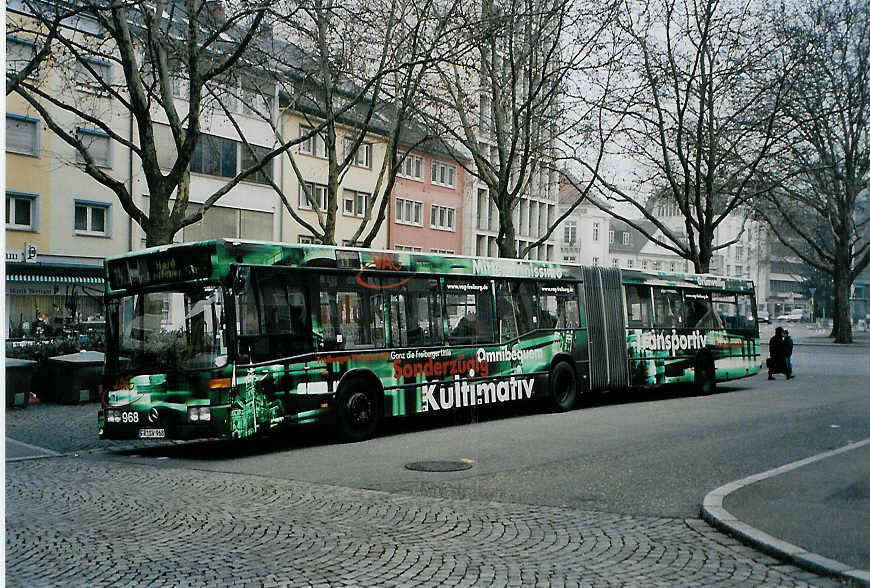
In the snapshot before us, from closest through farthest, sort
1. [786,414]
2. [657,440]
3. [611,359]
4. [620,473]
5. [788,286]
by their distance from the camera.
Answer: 1. [620,473]
2. [657,440]
3. [786,414]
4. [611,359]
5. [788,286]

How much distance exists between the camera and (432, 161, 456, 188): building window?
61.7m

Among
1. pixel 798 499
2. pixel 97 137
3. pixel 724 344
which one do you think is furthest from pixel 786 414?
pixel 97 137

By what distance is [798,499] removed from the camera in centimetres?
869

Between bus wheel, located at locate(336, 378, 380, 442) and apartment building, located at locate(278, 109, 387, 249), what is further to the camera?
apartment building, located at locate(278, 109, 387, 249)

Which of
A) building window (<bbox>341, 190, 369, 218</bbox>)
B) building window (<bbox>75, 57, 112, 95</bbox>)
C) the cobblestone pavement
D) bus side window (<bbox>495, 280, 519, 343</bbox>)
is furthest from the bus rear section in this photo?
building window (<bbox>341, 190, 369, 218</bbox>)

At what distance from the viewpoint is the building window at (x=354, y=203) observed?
172 ft

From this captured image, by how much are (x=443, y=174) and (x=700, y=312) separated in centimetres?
4044

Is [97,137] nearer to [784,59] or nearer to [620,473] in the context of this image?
[784,59]

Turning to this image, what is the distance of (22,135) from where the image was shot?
34938mm

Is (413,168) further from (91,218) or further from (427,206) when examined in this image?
(91,218)

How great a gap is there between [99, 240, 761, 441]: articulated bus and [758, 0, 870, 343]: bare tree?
1526 cm

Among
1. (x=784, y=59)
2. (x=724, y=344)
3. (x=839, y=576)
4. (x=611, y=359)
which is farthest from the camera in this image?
(x=784, y=59)

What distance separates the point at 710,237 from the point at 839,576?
94.2 feet

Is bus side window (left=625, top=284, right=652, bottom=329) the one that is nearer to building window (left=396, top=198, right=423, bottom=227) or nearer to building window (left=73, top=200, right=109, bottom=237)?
building window (left=73, top=200, right=109, bottom=237)
